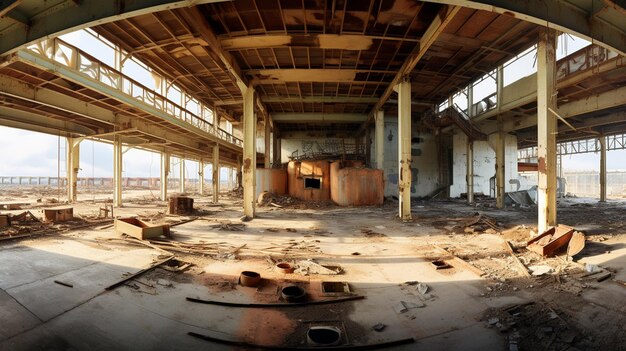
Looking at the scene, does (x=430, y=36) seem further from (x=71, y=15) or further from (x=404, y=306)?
(x=71, y=15)

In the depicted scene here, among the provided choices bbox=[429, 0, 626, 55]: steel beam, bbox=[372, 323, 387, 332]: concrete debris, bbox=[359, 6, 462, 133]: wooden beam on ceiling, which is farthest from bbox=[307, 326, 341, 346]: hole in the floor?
bbox=[359, 6, 462, 133]: wooden beam on ceiling

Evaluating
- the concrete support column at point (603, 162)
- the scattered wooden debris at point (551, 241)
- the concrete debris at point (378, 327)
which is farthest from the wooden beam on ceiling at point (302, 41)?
the concrete support column at point (603, 162)

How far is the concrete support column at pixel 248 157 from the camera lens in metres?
14.1

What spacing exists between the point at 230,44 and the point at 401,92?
8.53 metres

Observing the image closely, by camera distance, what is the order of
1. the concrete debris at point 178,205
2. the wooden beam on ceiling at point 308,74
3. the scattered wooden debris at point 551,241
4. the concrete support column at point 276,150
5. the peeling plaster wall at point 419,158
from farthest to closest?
the concrete support column at point 276,150 < the peeling plaster wall at point 419,158 < the wooden beam on ceiling at point 308,74 < the concrete debris at point 178,205 < the scattered wooden debris at point 551,241

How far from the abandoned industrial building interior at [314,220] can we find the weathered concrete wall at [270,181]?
12 cm

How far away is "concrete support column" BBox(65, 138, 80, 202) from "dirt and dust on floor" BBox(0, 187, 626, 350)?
43.7ft

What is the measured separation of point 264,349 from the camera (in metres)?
3.65

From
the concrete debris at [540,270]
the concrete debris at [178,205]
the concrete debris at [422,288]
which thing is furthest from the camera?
the concrete debris at [178,205]

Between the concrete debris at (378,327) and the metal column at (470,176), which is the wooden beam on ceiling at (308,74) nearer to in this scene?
the metal column at (470,176)

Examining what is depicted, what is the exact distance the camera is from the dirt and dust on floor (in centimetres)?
378

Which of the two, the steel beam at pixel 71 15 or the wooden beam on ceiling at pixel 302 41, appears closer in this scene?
the steel beam at pixel 71 15

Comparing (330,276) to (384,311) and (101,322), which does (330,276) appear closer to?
(384,311)

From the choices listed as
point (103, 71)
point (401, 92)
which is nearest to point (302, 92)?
point (401, 92)
